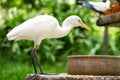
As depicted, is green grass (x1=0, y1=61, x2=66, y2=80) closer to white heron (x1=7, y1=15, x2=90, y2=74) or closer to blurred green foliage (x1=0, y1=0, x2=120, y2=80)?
blurred green foliage (x1=0, y1=0, x2=120, y2=80)

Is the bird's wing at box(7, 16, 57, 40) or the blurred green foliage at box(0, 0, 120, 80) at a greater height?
the bird's wing at box(7, 16, 57, 40)

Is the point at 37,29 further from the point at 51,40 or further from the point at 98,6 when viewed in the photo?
the point at 51,40

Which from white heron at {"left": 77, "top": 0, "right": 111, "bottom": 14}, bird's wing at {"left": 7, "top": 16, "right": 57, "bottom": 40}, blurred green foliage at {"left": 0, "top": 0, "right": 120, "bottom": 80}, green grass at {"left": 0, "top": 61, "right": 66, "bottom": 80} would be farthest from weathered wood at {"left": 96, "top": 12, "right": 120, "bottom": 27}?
blurred green foliage at {"left": 0, "top": 0, "right": 120, "bottom": 80}

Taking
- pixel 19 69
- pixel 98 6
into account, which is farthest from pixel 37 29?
pixel 19 69

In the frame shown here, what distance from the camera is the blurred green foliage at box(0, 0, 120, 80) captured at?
25.8 ft

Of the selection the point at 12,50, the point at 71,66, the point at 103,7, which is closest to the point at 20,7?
the point at 12,50

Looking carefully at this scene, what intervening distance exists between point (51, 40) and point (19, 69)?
1.51m

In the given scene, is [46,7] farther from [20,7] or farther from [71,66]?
[71,66]

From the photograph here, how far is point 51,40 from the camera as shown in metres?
8.24

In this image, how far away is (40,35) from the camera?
3514 mm

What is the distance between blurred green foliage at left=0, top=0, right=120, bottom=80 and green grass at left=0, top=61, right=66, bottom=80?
0.18ft

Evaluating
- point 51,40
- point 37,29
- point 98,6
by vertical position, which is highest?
point 37,29

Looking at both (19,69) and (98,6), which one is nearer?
(98,6)

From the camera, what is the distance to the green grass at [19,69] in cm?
652
